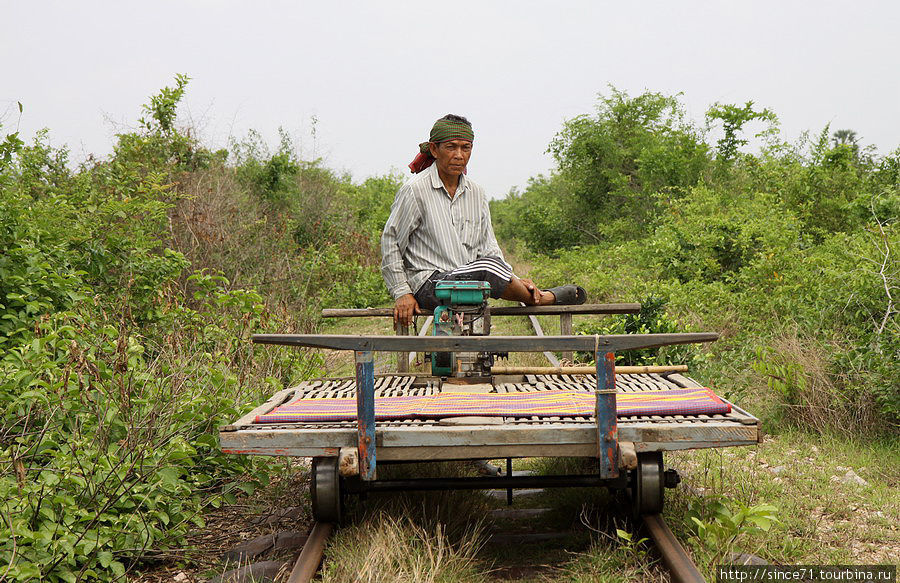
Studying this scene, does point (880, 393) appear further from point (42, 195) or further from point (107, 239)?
point (42, 195)

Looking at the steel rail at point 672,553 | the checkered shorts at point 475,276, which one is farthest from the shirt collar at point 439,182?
the steel rail at point 672,553

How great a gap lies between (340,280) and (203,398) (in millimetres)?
9944

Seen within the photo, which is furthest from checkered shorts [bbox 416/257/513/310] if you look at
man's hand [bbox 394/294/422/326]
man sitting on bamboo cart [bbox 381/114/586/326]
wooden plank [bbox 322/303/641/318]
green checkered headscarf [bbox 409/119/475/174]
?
green checkered headscarf [bbox 409/119/475/174]

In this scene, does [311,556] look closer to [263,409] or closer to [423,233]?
[263,409]

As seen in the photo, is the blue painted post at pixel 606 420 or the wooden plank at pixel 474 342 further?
the blue painted post at pixel 606 420

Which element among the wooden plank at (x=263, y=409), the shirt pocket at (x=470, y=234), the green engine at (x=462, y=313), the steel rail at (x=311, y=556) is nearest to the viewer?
the steel rail at (x=311, y=556)

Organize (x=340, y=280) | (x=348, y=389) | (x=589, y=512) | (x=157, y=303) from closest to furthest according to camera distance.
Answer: (x=589, y=512), (x=348, y=389), (x=157, y=303), (x=340, y=280)

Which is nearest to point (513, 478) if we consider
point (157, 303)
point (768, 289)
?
point (157, 303)

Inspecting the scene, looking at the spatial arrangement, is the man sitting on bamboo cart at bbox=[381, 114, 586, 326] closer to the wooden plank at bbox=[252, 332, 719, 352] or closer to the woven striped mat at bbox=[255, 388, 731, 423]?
the woven striped mat at bbox=[255, 388, 731, 423]

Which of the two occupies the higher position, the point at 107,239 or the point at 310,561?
the point at 107,239

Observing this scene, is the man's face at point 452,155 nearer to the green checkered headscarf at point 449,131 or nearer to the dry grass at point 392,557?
the green checkered headscarf at point 449,131

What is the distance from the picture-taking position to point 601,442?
2.89m

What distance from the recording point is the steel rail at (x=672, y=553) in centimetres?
274

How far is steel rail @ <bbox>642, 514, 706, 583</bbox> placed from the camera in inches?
108
